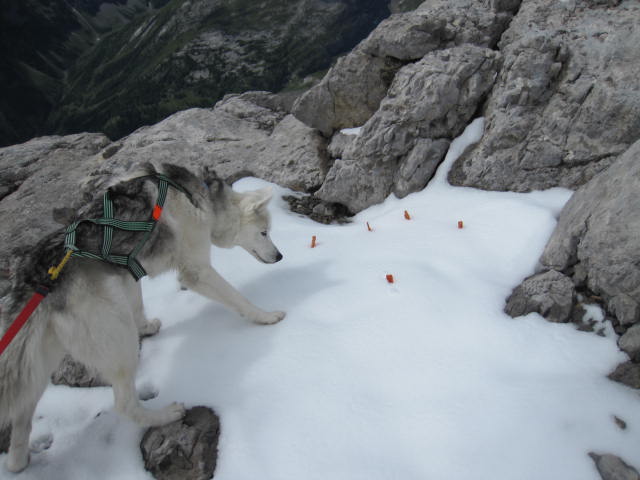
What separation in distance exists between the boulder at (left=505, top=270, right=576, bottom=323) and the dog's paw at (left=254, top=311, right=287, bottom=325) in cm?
251

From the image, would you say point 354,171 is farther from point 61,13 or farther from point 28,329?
point 61,13

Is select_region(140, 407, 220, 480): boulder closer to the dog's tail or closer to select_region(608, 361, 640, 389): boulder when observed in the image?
the dog's tail

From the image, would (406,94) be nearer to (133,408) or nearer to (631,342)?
(631,342)

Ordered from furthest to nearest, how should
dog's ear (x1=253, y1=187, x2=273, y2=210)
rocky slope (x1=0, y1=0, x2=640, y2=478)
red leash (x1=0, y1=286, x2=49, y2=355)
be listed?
dog's ear (x1=253, y1=187, x2=273, y2=210), rocky slope (x1=0, y1=0, x2=640, y2=478), red leash (x1=0, y1=286, x2=49, y2=355)

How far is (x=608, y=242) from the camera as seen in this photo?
12.3 feet

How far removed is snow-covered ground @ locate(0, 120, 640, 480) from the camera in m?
2.72

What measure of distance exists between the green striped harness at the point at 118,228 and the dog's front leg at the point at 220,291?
565 millimetres

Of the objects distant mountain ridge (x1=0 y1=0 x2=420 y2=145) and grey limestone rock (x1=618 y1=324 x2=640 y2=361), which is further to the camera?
distant mountain ridge (x1=0 y1=0 x2=420 y2=145)

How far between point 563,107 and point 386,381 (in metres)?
5.81

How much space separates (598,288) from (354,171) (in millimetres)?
5001

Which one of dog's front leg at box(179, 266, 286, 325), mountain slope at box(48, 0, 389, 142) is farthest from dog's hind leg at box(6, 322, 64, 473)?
mountain slope at box(48, 0, 389, 142)

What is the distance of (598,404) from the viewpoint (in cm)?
288

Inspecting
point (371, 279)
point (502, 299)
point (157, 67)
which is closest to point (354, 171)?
point (371, 279)

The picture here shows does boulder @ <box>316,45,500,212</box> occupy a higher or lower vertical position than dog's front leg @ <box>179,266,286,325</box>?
higher
